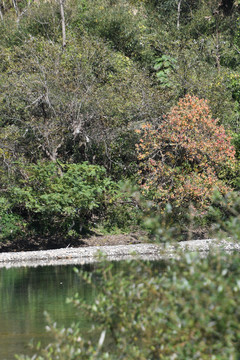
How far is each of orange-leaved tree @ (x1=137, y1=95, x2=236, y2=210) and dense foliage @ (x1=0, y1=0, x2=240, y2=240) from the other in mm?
49

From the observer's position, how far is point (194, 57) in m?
28.6

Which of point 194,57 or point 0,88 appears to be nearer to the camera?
point 0,88

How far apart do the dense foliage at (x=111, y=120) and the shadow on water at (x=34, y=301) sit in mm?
4989

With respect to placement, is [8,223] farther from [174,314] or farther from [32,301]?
[174,314]

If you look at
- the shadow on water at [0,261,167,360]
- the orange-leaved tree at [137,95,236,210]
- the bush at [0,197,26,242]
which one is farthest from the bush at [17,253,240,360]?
the orange-leaved tree at [137,95,236,210]

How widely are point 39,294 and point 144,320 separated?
7920mm

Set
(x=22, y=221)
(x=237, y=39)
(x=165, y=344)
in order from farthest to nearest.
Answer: (x=237, y=39), (x=22, y=221), (x=165, y=344)

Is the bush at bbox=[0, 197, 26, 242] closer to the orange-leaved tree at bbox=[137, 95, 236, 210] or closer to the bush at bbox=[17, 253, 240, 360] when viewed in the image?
the orange-leaved tree at bbox=[137, 95, 236, 210]

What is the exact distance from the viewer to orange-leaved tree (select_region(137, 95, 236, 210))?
830 inches

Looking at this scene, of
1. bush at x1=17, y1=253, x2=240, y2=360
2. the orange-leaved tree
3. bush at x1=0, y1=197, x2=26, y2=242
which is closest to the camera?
bush at x1=17, y1=253, x2=240, y2=360

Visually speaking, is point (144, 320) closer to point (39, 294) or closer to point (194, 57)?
point (39, 294)

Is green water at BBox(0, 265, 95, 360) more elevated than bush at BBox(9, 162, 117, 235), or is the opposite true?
green water at BBox(0, 265, 95, 360)

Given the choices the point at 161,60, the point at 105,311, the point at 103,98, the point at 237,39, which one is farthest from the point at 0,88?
the point at 105,311

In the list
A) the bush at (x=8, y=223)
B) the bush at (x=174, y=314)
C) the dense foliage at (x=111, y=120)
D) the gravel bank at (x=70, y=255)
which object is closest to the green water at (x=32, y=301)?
the gravel bank at (x=70, y=255)
